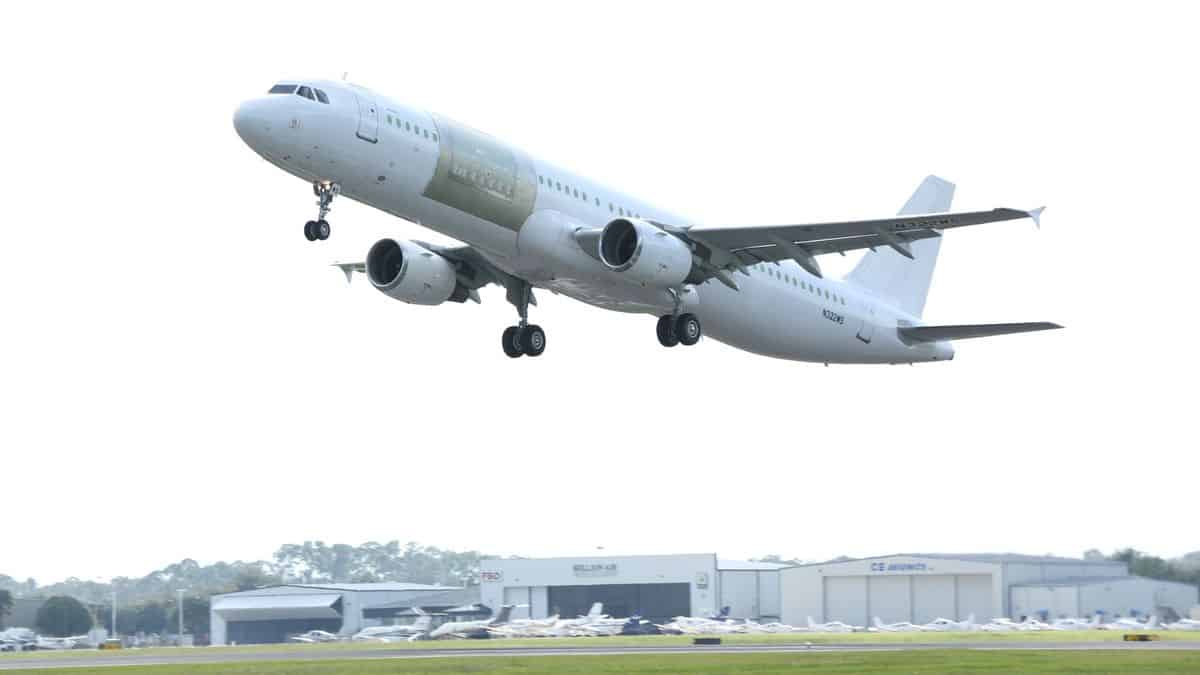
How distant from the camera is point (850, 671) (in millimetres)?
35656

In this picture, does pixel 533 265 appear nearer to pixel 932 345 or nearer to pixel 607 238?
pixel 607 238

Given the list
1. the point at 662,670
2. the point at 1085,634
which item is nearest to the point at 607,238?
the point at 662,670

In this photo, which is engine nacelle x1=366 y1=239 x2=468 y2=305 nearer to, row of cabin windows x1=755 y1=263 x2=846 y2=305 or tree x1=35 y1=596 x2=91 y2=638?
row of cabin windows x1=755 y1=263 x2=846 y2=305

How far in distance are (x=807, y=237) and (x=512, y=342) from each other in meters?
9.07

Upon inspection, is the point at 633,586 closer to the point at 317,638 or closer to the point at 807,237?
the point at 317,638

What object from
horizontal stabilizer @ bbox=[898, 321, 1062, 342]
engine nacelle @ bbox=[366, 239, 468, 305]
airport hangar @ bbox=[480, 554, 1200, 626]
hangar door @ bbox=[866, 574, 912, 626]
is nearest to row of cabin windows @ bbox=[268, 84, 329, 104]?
engine nacelle @ bbox=[366, 239, 468, 305]

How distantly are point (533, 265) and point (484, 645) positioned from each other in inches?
1002

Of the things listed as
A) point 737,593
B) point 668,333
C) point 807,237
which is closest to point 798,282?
point 668,333

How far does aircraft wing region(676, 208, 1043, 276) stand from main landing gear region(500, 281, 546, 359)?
504 centimetres

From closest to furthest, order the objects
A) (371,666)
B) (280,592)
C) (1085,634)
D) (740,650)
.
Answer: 1. (371,666)
2. (740,650)
3. (1085,634)
4. (280,592)

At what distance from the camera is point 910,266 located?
52.7m

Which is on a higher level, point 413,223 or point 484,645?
point 413,223

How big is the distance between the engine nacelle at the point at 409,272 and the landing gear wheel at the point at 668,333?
5.94m

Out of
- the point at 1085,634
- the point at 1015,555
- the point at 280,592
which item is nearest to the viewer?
the point at 1085,634
